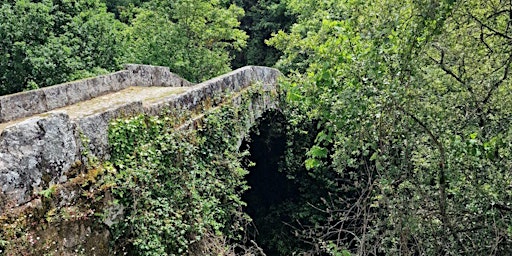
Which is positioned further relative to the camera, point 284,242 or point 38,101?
point 284,242

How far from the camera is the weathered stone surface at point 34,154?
114 inches

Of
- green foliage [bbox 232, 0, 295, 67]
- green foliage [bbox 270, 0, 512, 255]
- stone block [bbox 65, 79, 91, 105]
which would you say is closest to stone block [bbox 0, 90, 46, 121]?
stone block [bbox 65, 79, 91, 105]

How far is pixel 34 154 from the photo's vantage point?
3092 millimetres

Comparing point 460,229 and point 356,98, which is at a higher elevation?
point 356,98

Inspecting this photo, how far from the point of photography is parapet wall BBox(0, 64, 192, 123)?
5.29 meters

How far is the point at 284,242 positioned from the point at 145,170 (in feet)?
25.0

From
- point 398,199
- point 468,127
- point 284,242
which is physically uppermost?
point 468,127

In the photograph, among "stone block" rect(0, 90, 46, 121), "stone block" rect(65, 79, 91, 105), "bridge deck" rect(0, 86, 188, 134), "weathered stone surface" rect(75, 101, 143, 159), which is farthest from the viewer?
"stone block" rect(65, 79, 91, 105)

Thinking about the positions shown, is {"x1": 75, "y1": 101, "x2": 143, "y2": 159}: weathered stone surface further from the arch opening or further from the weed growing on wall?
the arch opening

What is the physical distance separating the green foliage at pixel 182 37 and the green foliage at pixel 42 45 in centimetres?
281

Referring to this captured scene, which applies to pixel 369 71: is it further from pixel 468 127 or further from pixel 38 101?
pixel 38 101

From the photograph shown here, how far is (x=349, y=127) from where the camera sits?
4.54 m

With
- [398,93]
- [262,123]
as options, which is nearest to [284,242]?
[262,123]

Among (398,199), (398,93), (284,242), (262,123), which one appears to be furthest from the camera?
(284,242)
